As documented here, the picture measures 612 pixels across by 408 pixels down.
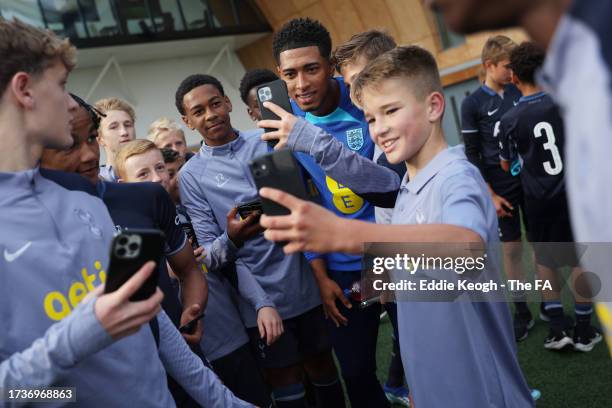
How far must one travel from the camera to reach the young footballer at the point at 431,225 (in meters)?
1.49

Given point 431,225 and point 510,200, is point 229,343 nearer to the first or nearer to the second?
point 431,225

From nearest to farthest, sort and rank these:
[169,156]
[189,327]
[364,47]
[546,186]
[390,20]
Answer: [189,327] → [364,47] → [546,186] → [169,156] → [390,20]

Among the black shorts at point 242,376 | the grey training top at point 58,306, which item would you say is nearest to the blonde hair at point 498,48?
the black shorts at point 242,376

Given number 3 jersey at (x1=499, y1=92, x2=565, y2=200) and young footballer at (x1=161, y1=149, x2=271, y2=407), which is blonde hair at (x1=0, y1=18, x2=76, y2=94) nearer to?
young footballer at (x1=161, y1=149, x2=271, y2=407)

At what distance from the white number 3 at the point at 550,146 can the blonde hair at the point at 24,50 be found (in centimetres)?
320

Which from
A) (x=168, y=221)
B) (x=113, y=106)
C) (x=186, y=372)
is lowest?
(x=186, y=372)


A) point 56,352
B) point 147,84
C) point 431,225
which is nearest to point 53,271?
point 56,352

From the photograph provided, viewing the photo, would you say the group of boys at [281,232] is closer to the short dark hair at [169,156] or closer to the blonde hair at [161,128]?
the short dark hair at [169,156]

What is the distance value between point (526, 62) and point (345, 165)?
2352 millimetres

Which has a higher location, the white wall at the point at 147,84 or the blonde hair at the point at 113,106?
the white wall at the point at 147,84

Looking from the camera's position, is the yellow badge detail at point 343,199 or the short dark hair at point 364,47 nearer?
the yellow badge detail at point 343,199

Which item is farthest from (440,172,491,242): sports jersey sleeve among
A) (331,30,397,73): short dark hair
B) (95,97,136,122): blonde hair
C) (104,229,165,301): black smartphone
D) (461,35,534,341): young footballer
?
(95,97,136,122): blonde hair

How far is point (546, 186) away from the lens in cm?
399

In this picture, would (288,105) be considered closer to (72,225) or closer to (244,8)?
(72,225)
